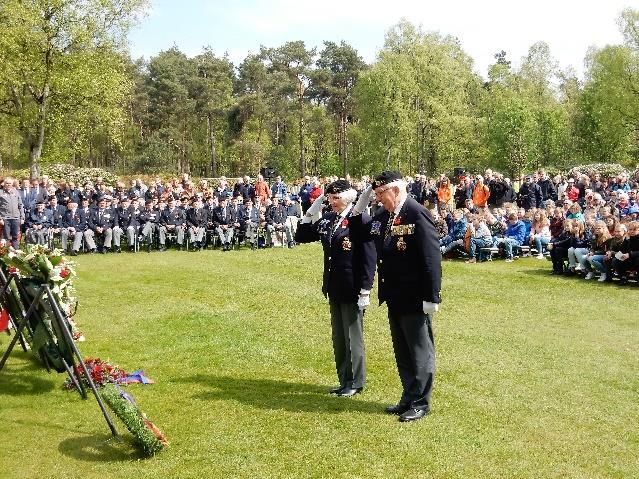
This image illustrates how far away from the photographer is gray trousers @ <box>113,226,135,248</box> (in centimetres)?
1886

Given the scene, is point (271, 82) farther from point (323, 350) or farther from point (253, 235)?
point (323, 350)

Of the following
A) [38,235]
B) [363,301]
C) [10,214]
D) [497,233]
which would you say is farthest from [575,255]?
[38,235]

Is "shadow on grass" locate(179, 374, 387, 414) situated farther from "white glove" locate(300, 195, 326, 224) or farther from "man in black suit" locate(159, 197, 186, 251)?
"man in black suit" locate(159, 197, 186, 251)

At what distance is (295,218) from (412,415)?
48.6ft

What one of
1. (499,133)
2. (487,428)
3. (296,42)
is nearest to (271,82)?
(296,42)

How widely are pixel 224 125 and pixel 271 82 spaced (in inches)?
252

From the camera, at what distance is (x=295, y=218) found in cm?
2034

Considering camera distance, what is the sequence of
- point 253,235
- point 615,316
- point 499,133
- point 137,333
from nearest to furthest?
point 137,333
point 615,316
point 253,235
point 499,133

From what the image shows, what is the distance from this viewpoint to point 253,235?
19.5m

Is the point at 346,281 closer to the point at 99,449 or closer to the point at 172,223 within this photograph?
the point at 99,449

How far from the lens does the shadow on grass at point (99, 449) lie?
5180 millimetres

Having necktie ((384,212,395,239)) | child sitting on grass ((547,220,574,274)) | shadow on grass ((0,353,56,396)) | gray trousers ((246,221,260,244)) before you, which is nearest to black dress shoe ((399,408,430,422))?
necktie ((384,212,395,239))

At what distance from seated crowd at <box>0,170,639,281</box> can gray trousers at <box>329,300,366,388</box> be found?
8.18m

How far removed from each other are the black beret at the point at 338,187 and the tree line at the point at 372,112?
122 ft
